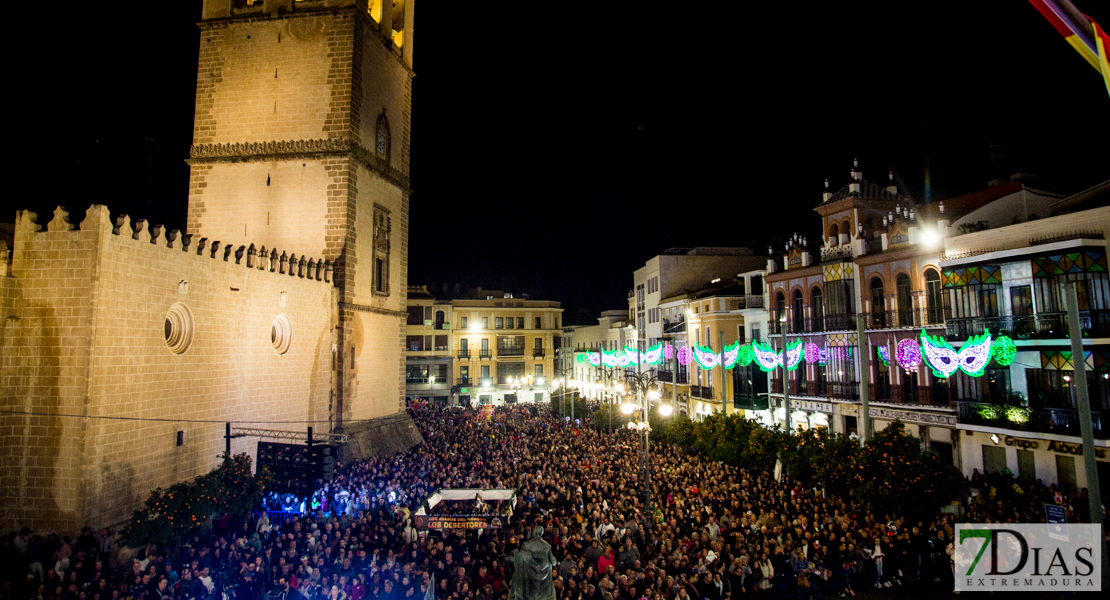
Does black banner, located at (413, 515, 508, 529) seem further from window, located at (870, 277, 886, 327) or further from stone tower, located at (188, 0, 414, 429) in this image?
window, located at (870, 277, 886, 327)

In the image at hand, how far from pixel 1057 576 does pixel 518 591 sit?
9.71 m

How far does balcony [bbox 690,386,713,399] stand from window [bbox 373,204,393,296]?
1854cm

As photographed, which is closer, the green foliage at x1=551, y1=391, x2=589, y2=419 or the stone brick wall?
the stone brick wall

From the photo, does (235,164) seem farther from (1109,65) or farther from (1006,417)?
(1006,417)

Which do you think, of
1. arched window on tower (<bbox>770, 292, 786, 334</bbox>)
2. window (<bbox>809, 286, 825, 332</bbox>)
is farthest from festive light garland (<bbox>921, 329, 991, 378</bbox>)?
arched window on tower (<bbox>770, 292, 786, 334</bbox>)

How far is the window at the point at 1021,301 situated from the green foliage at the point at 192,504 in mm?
21930

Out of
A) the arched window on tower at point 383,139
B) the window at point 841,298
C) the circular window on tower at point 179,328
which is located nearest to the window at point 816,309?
the window at point 841,298

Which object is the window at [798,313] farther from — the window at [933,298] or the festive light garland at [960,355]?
the festive light garland at [960,355]

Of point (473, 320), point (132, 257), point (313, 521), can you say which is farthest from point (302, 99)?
point (473, 320)

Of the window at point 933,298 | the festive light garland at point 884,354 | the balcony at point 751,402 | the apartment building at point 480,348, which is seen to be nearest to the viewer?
the window at point 933,298

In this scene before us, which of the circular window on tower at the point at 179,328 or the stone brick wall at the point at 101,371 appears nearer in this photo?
the stone brick wall at the point at 101,371

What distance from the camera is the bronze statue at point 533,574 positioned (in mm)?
8164

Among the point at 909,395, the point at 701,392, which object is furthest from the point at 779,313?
the point at 909,395

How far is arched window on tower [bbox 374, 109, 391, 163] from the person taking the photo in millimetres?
23891
